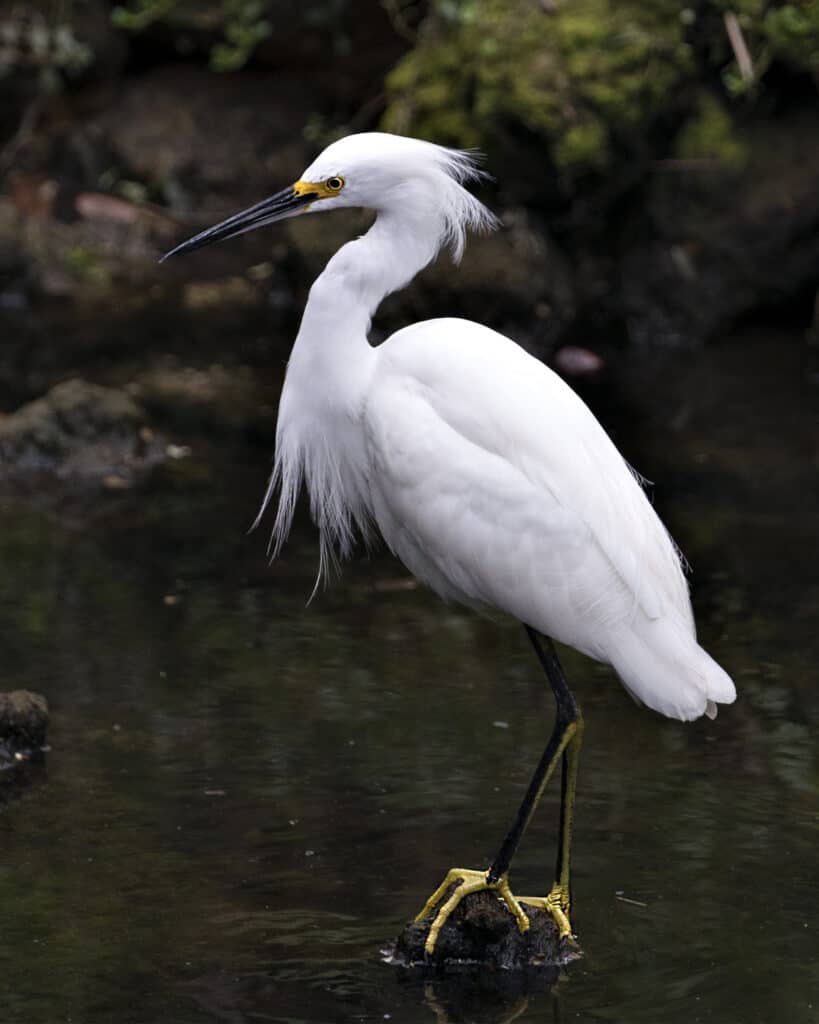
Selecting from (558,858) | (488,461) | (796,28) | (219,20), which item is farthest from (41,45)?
(558,858)

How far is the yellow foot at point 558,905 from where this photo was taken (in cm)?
383

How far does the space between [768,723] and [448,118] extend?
5.28 meters

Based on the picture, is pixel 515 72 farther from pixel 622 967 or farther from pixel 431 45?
pixel 622 967

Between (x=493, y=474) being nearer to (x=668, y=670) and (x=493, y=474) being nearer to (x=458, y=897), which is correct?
(x=668, y=670)

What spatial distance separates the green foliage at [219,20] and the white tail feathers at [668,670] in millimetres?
7147

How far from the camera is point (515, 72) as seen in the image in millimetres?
9273

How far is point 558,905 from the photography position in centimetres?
386

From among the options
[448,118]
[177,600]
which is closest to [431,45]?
[448,118]

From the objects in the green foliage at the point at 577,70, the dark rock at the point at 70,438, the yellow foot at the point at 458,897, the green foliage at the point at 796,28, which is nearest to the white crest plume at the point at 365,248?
the yellow foot at the point at 458,897

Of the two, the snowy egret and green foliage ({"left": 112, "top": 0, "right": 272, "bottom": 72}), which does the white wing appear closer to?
the snowy egret

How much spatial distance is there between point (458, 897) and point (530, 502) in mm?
882

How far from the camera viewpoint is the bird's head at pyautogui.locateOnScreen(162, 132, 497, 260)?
12.8 feet

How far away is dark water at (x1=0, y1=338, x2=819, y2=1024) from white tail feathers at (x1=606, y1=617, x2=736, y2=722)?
538 mm

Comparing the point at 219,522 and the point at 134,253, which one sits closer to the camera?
the point at 219,522
